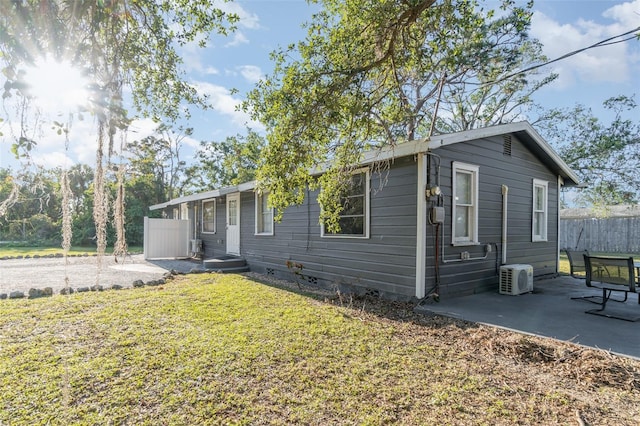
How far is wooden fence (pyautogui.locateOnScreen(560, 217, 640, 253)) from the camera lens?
1584 centimetres

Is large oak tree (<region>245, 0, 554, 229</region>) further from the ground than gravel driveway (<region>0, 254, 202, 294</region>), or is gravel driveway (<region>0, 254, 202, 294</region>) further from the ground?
large oak tree (<region>245, 0, 554, 229</region>)

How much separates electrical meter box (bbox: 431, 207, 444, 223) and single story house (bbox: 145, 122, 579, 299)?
0.6 inches

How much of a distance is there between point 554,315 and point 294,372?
4.00m

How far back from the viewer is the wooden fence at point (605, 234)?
52.0 feet

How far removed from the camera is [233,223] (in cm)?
1095

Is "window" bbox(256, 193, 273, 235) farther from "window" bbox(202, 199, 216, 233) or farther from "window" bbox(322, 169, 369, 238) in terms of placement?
"window" bbox(202, 199, 216, 233)

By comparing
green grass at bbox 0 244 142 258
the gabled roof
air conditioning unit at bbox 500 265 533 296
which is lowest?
green grass at bbox 0 244 142 258

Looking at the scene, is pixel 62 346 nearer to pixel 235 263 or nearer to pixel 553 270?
pixel 235 263

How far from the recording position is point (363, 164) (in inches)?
240

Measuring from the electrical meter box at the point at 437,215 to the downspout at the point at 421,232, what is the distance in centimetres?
13

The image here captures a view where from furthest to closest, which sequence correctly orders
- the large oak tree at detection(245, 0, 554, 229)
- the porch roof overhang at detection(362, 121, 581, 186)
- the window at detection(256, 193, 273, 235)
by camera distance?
the window at detection(256, 193, 273, 235) → the porch roof overhang at detection(362, 121, 581, 186) → the large oak tree at detection(245, 0, 554, 229)

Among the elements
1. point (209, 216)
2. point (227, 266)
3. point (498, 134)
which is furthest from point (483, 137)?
point (209, 216)

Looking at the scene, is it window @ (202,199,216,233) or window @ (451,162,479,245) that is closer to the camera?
window @ (451,162,479,245)

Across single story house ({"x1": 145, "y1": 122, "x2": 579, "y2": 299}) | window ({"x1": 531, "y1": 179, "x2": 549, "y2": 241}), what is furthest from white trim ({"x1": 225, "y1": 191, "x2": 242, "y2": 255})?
window ({"x1": 531, "y1": 179, "x2": 549, "y2": 241})
